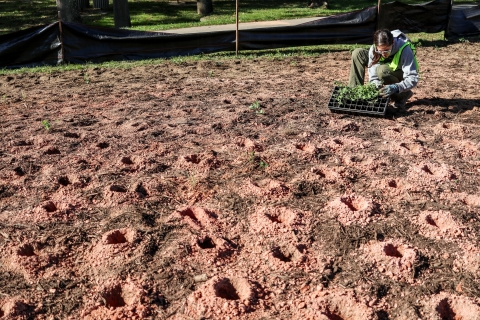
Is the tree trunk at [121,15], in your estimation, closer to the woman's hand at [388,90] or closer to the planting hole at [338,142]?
the woman's hand at [388,90]

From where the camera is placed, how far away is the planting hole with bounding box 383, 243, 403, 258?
347 centimetres

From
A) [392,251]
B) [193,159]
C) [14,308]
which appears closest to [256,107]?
[193,159]

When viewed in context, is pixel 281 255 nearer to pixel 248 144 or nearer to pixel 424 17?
pixel 248 144

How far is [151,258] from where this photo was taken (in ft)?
11.0

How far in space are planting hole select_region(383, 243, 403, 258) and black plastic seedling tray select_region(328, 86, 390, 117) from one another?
2.85 metres

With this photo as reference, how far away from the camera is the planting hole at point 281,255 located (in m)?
3.42

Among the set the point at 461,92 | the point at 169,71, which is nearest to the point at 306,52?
the point at 169,71

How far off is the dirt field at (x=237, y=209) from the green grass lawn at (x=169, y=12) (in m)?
11.1

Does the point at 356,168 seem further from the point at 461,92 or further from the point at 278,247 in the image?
the point at 461,92

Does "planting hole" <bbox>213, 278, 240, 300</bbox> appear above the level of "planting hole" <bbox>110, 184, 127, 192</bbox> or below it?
below

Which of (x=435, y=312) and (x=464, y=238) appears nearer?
(x=435, y=312)

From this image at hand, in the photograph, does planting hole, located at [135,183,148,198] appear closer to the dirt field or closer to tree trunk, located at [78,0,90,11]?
the dirt field

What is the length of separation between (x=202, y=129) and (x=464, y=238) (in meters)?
3.06

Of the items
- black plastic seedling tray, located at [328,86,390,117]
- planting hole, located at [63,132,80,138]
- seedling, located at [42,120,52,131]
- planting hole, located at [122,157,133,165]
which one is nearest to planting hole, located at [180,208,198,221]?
planting hole, located at [122,157,133,165]
